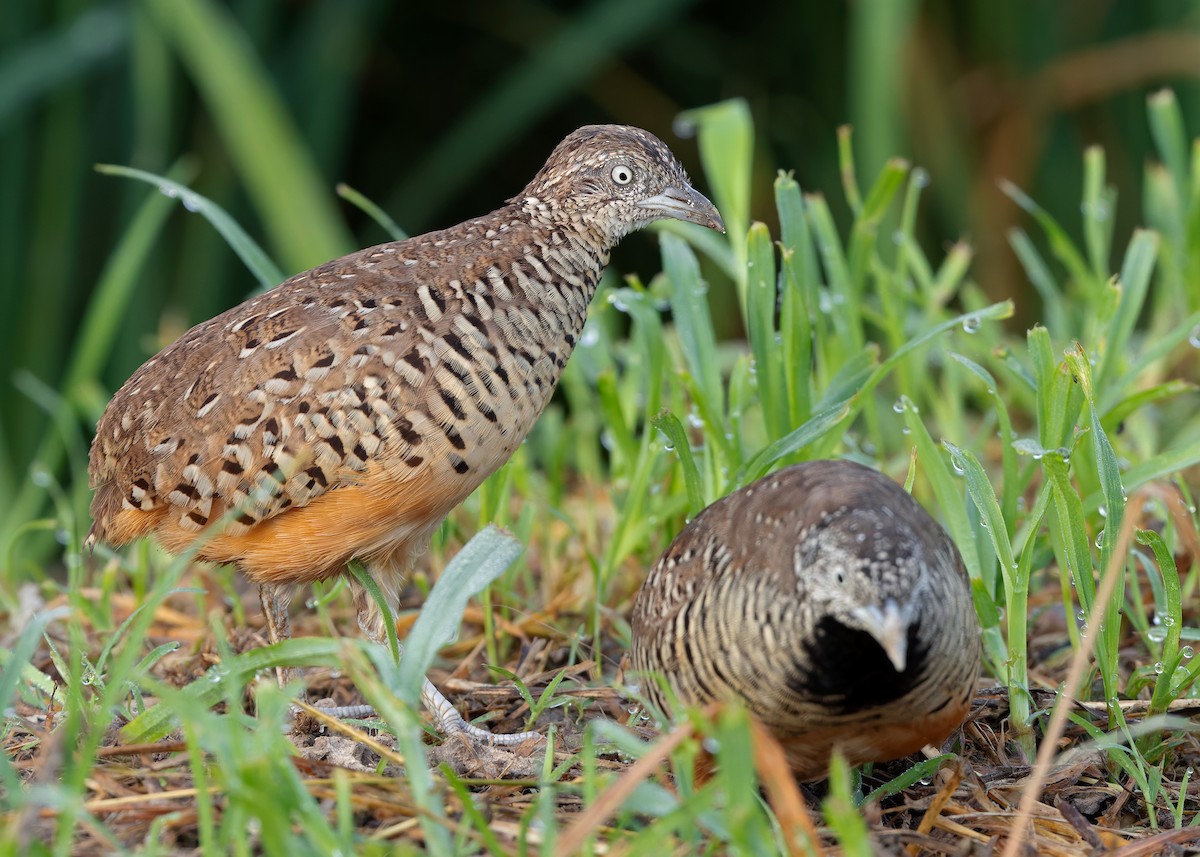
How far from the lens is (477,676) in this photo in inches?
141

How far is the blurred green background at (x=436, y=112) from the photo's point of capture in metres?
6.13

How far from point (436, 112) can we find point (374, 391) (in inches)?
207

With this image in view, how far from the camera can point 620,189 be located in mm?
3412

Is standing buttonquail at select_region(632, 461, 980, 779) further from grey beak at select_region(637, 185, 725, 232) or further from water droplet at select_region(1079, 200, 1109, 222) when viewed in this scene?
water droplet at select_region(1079, 200, 1109, 222)

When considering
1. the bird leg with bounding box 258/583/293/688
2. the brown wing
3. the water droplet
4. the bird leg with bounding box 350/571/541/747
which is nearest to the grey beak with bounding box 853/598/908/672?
the bird leg with bounding box 350/571/541/747

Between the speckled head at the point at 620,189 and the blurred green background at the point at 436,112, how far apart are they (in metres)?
2.41

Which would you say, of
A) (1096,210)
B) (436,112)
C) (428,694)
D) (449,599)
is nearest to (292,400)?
(428,694)

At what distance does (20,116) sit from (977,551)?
4988mm

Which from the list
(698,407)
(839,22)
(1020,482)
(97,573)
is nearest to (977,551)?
(1020,482)

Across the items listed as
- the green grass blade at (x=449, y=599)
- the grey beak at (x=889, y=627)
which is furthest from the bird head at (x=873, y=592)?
the green grass blade at (x=449, y=599)

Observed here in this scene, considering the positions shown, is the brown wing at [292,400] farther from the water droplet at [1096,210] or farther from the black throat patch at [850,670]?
the water droplet at [1096,210]

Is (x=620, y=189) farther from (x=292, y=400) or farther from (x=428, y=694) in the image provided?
(x=428, y=694)

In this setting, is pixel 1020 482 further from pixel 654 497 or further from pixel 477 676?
pixel 477 676

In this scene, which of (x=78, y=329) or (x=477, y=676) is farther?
(x=78, y=329)
